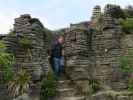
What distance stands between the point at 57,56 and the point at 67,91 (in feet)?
6.32

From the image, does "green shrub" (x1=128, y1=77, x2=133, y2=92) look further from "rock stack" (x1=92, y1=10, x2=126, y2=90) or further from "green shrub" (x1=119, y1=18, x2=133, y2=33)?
"green shrub" (x1=119, y1=18, x2=133, y2=33)

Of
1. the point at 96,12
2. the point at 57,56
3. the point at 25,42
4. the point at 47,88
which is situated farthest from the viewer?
the point at 96,12

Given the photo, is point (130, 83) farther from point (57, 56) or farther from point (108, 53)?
point (57, 56)

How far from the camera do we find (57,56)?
26703 mm

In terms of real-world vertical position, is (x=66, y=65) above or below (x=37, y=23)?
below

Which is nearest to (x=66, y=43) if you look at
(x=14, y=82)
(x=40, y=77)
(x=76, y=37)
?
(x=76, y=37)

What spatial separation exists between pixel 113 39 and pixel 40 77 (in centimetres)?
426

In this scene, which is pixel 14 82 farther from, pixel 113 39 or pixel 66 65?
pixel 113 39

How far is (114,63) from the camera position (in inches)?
1046

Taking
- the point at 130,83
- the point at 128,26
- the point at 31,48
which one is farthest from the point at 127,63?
the point at 31,48

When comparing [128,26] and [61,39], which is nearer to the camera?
[61,39]

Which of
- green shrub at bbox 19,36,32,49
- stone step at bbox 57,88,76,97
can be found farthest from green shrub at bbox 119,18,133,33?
green shrub at bbox 19,36,32,49

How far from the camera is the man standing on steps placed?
26672 millimetres

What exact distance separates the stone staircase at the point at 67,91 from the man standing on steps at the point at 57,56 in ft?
2.07
